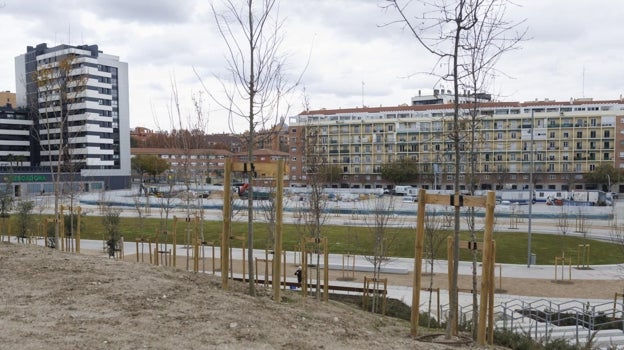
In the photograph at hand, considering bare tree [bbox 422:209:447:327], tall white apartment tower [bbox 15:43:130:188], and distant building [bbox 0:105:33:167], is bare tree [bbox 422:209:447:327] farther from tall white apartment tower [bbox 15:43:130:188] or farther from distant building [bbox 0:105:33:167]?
distant building [bbox 0:105:33:167]

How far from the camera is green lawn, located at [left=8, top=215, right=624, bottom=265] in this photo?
2728 cm

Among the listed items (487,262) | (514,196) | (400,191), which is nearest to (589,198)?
(514,196)

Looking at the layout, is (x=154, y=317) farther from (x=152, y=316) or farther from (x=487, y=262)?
(x=487, y=262)

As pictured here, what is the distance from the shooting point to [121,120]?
8906 cm

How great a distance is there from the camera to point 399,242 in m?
31.5

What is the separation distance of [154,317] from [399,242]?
25.7m

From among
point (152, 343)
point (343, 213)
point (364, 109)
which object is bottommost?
point (343, 213)

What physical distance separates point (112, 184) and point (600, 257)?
76919 millimetres

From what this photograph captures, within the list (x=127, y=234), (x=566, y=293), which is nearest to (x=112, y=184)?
(x=127, y=234)

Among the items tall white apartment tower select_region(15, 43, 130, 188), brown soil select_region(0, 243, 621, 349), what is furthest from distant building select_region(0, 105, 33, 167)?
brown soil select_region(0, 243, 621, 349)

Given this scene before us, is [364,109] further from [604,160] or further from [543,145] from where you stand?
[604,160]

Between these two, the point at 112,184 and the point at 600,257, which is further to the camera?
the point at 112,184

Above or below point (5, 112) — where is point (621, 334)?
below

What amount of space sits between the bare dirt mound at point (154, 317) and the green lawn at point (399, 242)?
13.7 m
